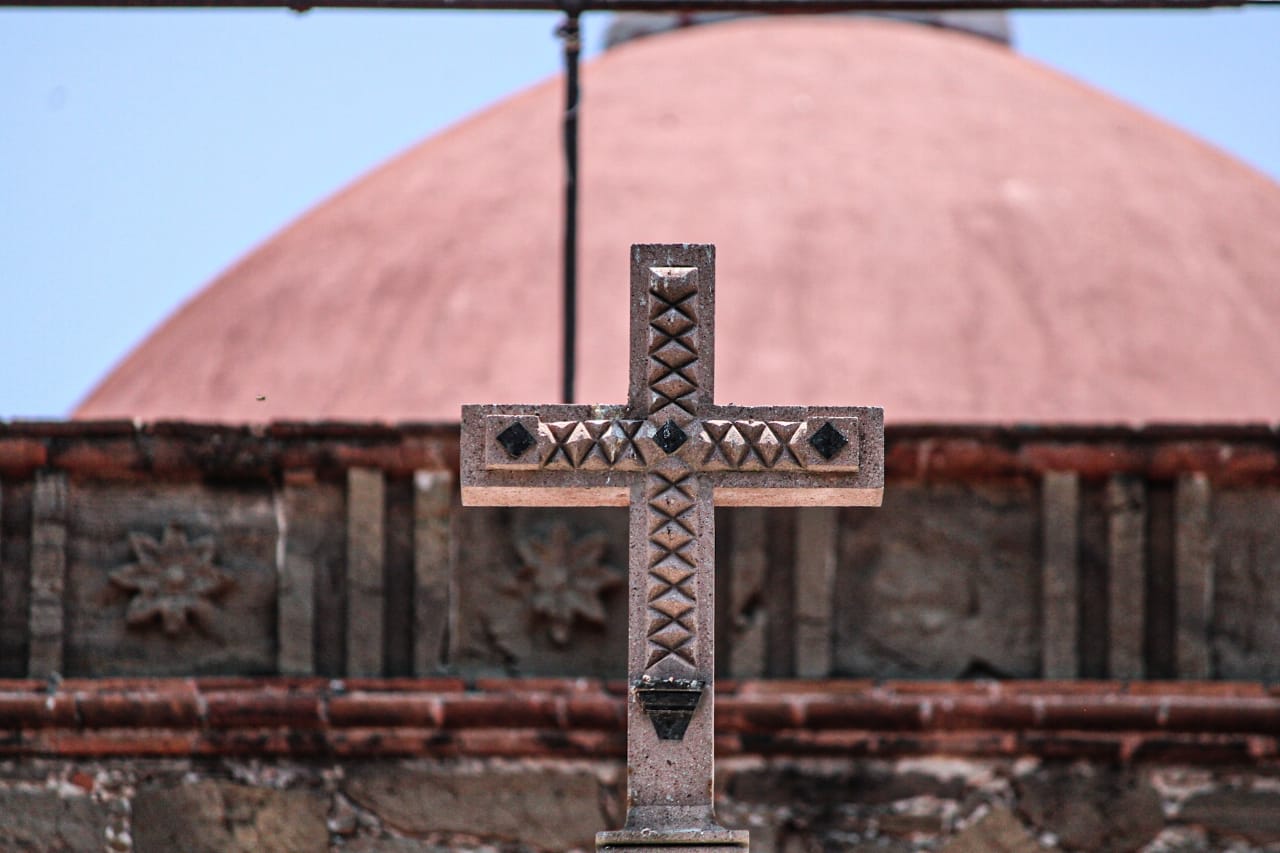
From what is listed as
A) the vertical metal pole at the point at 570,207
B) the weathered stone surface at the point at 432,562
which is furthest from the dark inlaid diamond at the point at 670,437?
the vertical metal pole at the point at 570,207

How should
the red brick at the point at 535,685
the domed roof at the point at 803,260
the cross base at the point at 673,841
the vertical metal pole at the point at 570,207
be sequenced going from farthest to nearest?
the domed roof at the point at 803,260, the vertical metal pole at the point at 570,207, the red brick at the point at 535,685, the cross base at the point at 673,841

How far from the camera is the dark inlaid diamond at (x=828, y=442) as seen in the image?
5.68 m

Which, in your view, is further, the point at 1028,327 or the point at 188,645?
the point at 1028,327

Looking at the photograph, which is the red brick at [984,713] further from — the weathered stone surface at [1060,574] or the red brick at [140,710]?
the red brick at [140,710]

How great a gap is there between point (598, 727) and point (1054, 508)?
4.05 ft

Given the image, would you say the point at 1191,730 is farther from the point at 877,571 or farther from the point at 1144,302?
the point at 1144,302

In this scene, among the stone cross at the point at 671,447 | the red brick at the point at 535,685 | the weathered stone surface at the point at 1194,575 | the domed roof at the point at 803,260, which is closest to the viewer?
the stone cross at the point at 671,447

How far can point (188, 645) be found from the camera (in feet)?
26.7

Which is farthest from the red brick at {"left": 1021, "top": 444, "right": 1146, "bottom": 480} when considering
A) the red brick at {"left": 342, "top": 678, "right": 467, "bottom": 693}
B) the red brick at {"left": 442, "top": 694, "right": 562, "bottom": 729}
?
the red brick at {"left": 342, "top": 678, "right": 467, "bottom": 693}

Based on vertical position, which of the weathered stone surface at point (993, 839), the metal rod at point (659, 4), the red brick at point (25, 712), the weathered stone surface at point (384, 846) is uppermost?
the metal rod at point (659, 4)

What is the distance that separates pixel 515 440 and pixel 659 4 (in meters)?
2.61

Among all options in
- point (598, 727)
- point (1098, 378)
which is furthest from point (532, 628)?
point (1098, 378)

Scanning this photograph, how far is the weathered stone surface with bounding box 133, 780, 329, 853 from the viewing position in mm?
7824

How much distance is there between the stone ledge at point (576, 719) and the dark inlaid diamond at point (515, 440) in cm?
231
